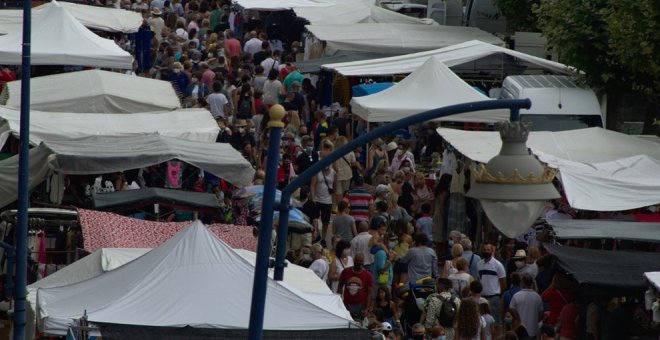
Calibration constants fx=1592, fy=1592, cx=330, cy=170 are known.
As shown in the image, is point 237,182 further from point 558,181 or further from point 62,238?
point 558,181

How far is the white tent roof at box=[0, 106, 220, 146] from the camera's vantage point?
22312 millimetres

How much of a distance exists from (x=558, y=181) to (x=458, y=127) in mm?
6241

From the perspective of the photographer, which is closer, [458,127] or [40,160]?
[40,160]

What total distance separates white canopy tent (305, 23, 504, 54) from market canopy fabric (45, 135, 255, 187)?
9.97 m

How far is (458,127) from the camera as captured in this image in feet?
88.6

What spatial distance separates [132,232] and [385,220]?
359 centimetres

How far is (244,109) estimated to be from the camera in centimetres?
2880

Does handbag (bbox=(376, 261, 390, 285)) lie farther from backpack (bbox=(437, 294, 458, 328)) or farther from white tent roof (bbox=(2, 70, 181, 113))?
white tent roof (bbox=(2, 70, 181, 113))

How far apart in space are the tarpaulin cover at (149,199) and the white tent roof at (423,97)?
5028 mm

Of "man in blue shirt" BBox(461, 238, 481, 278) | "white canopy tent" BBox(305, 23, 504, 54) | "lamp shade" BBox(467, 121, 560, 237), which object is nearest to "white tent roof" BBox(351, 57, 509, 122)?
"white canopy tent" BBox(305, 23, 504, 54)

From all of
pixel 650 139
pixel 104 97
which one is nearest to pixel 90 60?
pixel 104 97

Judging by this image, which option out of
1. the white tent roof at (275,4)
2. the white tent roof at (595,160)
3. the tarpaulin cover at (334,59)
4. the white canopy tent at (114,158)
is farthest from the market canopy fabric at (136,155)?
the white tent roof at (275,4)

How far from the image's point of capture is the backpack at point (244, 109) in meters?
28.7

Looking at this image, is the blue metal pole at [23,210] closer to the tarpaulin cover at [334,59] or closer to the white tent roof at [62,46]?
the white tent roof at [62,46]
